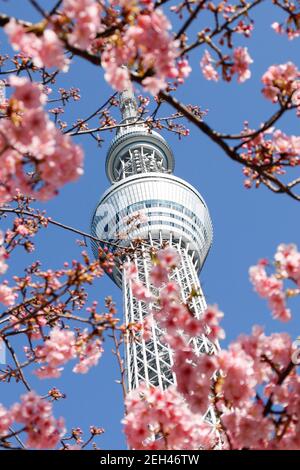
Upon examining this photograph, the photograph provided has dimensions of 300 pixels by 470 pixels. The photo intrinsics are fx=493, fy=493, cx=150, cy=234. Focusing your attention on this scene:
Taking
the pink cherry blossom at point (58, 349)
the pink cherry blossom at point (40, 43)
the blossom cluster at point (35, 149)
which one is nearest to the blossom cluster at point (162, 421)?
the pink cherry blossom at point (58, 349)

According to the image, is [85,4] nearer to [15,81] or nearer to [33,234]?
[15,81]

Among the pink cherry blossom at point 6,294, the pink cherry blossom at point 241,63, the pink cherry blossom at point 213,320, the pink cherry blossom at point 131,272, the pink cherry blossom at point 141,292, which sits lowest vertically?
the pink cherry blossom at point 213,320

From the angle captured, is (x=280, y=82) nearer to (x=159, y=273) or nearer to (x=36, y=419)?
(x=159, y=273)

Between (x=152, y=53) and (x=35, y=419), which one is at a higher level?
(x=152, y=53)

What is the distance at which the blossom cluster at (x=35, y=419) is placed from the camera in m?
3.22

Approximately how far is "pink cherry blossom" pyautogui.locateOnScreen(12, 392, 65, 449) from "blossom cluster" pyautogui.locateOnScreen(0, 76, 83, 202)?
1372 millimetres

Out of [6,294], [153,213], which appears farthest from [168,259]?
[153,213]

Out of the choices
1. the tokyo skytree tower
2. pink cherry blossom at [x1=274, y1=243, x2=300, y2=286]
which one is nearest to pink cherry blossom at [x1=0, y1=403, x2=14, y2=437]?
pink cherry blossom at [x1=274, y1=243, x2=300, y2=286]

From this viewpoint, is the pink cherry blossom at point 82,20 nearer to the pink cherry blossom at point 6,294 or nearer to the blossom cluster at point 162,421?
the blossom cluster at point 162,421

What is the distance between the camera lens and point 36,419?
10.7 feet

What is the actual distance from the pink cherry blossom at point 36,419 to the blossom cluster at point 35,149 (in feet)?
4.50

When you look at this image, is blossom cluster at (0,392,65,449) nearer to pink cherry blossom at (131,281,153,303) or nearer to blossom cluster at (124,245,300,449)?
blossom cluster at (124,245,300,449)

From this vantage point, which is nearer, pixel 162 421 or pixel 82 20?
pixel 82 20
